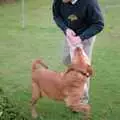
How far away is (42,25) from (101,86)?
268 inches

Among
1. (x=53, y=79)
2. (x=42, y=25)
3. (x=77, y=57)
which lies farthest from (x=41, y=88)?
(x=42, y=25)

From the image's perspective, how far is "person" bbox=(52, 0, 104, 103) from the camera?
19.5ft

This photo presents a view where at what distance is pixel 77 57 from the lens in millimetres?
5539

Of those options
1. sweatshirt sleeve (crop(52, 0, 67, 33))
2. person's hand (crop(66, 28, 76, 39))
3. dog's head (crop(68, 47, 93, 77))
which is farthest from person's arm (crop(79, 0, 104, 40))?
dog's head (crop(68, 47, 93, 77))

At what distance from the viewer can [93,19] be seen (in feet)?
19.7

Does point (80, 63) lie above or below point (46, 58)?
above

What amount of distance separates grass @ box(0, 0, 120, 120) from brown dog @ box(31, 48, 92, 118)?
16.2 inches

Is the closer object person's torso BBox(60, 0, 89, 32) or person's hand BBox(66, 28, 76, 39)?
person's hand BBox(66, 28, 76, 39)

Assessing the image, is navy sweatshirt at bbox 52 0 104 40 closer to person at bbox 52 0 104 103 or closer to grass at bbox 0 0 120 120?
person at bbox 52 0 104 103

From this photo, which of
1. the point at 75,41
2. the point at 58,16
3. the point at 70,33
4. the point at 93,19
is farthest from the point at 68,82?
the point at 58,16

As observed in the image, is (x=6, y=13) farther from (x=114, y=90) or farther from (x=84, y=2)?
(x=84, y=2)

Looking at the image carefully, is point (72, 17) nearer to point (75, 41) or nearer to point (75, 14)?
point (75, 14)

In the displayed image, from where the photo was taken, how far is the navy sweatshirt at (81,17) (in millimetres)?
5973

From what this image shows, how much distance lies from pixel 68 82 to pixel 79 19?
3.01 feet
